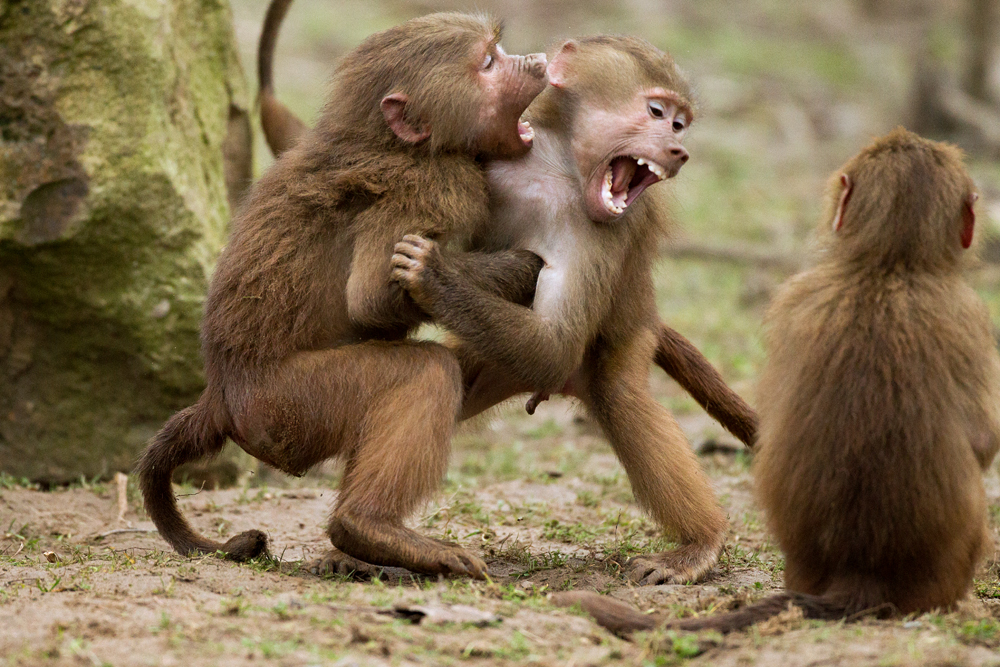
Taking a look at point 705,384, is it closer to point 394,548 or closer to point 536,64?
point 536,64

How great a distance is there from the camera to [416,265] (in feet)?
11.9

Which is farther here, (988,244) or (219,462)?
(988,244)

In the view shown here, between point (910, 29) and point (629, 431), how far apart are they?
15.2m

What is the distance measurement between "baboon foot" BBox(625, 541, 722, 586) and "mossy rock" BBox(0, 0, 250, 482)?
236 centimetres

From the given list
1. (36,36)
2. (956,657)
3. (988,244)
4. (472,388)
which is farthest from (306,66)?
(956,657)

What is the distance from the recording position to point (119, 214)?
4895 millimetres

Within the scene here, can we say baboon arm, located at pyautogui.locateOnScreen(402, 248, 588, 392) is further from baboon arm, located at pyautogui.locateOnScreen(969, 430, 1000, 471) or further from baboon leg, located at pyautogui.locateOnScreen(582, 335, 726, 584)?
baboon arm, located at pyautogui.locateOnScreen(969, 430, 1000, 471)

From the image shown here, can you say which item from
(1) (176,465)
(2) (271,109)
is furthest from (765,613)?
(2) (271,109)

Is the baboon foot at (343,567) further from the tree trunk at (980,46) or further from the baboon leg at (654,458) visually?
the tree trunk at (980,46)

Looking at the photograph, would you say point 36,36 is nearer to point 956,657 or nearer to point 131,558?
point 131,558

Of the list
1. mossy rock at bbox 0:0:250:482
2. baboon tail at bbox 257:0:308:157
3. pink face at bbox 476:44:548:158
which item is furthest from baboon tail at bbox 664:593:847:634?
Result: baboon tail at bbox 257:0:308:157

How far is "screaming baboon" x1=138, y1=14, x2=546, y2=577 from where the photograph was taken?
3613 millimetres

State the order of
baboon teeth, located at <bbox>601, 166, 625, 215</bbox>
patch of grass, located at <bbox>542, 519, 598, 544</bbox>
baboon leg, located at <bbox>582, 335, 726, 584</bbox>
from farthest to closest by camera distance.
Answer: patch of grass, located at <bbox>542, 519, 598, 544</bbox> → baboon leg, located at <bbox>582, 335, 726, 584</bbox> → baboon teeth, located at <bbox>601, 166, 625, 215</bbox>

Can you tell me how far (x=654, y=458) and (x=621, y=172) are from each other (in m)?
1.04
